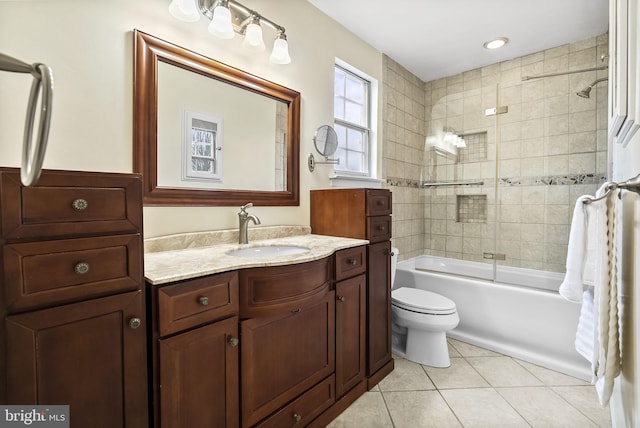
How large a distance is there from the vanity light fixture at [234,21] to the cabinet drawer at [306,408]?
1.80 m

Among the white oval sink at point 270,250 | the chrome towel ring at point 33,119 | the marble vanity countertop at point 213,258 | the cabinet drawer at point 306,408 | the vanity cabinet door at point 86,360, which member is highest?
the chrome towel ring at point 33,119

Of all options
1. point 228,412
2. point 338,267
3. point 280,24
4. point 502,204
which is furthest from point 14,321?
point 502,204

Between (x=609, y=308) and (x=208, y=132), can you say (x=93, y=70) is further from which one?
(x=609, y=308)

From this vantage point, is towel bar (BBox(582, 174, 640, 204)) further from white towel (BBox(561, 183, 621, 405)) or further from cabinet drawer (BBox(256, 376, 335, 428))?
cabinet drawer (BBox(256, 376, 335, 428))

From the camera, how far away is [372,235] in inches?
72.1

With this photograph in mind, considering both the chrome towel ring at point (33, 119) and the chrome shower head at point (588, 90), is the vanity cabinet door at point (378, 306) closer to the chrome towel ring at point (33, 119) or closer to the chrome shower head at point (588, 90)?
the chrome towel ring at point (33, 119)

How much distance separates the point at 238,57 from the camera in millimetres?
1679

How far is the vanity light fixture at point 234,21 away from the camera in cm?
137

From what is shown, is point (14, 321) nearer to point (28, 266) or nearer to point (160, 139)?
point (28, 266)

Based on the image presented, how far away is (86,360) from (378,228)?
58.8 inches

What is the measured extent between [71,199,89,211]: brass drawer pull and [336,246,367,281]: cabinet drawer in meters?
1.09

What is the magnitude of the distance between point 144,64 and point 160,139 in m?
0.32

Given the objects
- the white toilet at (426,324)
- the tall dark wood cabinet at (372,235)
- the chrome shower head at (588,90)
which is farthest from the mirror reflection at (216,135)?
the chrome shower head at (588,90)

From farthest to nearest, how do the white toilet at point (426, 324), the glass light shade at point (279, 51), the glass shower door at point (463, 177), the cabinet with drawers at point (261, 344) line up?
1. the glass shower door at point (463, 177)
2. the white toilet at point (426, 324)
3. the glass light shade at point (279, 51)
4. the cabinet with drawers at point (261, 344)
